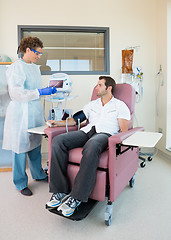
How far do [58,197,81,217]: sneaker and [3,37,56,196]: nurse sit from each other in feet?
2.11

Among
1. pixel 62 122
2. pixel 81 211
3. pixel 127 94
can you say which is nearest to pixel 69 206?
pixel 81 211

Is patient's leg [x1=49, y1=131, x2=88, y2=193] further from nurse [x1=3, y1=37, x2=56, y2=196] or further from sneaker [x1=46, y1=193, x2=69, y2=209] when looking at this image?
nurse [x1=3, y1=37, x2=56, y2=196]

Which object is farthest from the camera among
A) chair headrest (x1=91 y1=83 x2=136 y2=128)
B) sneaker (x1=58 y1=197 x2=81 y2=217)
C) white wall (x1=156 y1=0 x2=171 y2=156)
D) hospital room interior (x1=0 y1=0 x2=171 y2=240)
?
white wall (x1=156 y1=0 x2=171 y2=156)

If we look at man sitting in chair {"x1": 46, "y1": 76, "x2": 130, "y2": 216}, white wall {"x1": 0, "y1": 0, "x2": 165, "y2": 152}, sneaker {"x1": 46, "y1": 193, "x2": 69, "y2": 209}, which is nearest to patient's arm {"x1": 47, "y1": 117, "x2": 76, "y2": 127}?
man sitting in chair {"x1": 46, "y1": 76, "x2": 130, "y2": 216}

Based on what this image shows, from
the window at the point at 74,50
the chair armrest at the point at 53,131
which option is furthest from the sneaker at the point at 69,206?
the window at the point at 74,50

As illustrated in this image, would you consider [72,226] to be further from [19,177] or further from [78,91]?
[78,91]

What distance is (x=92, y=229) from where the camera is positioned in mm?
1396

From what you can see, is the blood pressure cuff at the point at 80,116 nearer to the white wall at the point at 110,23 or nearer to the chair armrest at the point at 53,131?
the chair armrest at the point at 53,131

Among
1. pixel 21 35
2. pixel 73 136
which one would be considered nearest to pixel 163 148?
pixel 73 136

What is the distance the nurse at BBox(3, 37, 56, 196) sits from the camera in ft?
6.05

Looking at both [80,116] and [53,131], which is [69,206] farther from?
[80,116]

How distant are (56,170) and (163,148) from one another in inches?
76.9

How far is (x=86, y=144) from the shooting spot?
1522mm

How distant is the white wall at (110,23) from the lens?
2785 mm
